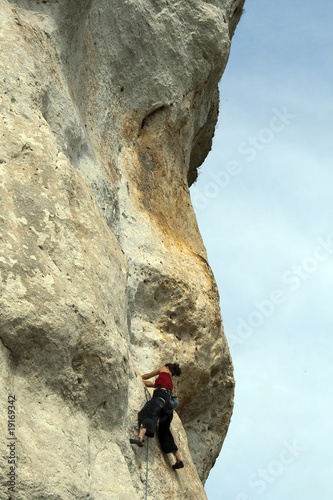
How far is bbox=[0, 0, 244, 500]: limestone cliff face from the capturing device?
688 cm

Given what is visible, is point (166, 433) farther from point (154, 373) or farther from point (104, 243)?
point (104, 243)

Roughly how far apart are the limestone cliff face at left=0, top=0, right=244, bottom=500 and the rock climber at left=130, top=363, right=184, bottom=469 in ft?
0.40

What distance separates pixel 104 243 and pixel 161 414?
1.81 m

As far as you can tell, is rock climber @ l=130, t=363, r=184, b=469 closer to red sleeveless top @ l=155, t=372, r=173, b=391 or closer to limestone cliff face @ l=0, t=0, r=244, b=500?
red sleeveless top @ l=155, t=372, r=173, b=391

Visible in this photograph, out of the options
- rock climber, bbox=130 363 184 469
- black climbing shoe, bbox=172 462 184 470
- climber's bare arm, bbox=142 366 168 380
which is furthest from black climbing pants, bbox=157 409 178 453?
climber's bare arm, bbox=142 366 168 380

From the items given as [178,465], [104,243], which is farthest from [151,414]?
[104,243]

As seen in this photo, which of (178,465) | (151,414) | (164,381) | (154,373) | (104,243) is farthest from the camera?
(154,373)

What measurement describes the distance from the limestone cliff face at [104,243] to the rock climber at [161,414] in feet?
0.40

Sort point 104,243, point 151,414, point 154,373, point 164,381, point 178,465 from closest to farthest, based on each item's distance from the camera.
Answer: point 151,414 → point 104,243 → point 178,465 → point 164,381 → point 154,373

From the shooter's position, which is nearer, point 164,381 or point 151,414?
point 151,414

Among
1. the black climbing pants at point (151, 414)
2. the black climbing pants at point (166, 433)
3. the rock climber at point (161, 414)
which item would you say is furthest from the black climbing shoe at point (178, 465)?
the black climbing pants at point (151, 414)

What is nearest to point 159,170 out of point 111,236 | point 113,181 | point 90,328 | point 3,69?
point 113,181

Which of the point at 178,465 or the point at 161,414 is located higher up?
the point at 161,414

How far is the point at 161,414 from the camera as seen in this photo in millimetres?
8430
